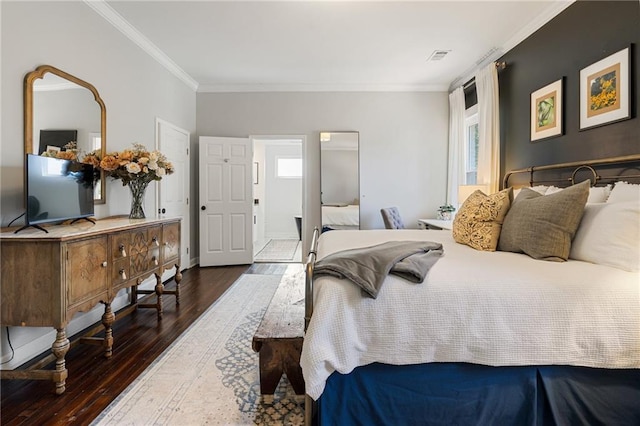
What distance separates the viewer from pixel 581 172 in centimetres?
257

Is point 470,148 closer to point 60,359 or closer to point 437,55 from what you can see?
point 437,55

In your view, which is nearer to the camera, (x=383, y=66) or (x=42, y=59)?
(x=42, y=59)

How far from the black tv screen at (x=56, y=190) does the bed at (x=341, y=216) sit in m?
3.28

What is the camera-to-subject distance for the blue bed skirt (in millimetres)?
1357

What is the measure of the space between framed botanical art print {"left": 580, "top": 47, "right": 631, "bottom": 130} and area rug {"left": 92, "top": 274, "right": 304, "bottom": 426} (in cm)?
290

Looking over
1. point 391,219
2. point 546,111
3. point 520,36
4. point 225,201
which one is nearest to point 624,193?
point 546,111

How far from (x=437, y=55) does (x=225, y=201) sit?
12.0 feet

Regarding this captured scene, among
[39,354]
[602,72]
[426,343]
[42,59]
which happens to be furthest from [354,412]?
[42,59]

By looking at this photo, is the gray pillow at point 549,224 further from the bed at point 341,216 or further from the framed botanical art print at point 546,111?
the bed at point 341,216

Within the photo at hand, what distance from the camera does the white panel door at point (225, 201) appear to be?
492cm

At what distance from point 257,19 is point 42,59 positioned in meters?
1.83

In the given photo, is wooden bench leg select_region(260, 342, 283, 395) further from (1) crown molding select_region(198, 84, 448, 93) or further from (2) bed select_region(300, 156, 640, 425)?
(1) crown molding select_region(198, 84, 448, 93)

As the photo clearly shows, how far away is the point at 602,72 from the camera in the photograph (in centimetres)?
235

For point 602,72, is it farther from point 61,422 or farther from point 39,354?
point 39,354
